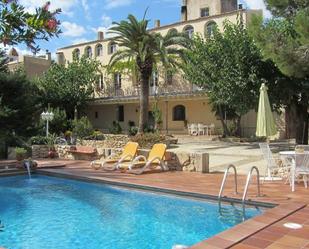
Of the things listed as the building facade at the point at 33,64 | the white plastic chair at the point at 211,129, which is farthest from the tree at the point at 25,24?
the building facade at the point at 33,64

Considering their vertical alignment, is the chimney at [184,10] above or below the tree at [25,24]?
above

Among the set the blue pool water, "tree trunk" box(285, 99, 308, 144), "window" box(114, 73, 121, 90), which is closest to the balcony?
"window" box(114, 73, 121, 90)

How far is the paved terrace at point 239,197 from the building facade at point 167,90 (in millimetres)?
17669

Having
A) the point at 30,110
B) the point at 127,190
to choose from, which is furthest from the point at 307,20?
the point at 30,110

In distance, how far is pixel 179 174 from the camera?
13.3 metres

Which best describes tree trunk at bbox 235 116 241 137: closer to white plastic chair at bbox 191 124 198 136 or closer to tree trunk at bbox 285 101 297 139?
white plastic chair at bbox 191 124 198 136

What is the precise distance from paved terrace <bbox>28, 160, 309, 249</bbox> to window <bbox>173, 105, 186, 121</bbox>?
18.8 meters

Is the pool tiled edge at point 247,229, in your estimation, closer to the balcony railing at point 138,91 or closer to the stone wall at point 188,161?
the stone wall at point 188,161

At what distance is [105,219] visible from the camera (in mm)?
8812

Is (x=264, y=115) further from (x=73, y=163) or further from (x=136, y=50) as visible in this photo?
(x=136, y=50)

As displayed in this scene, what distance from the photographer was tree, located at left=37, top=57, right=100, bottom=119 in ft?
118

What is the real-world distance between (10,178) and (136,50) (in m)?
12.3

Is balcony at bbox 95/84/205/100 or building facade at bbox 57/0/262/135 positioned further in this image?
building facade at bbox 57/0/262/135

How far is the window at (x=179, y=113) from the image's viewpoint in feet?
115
